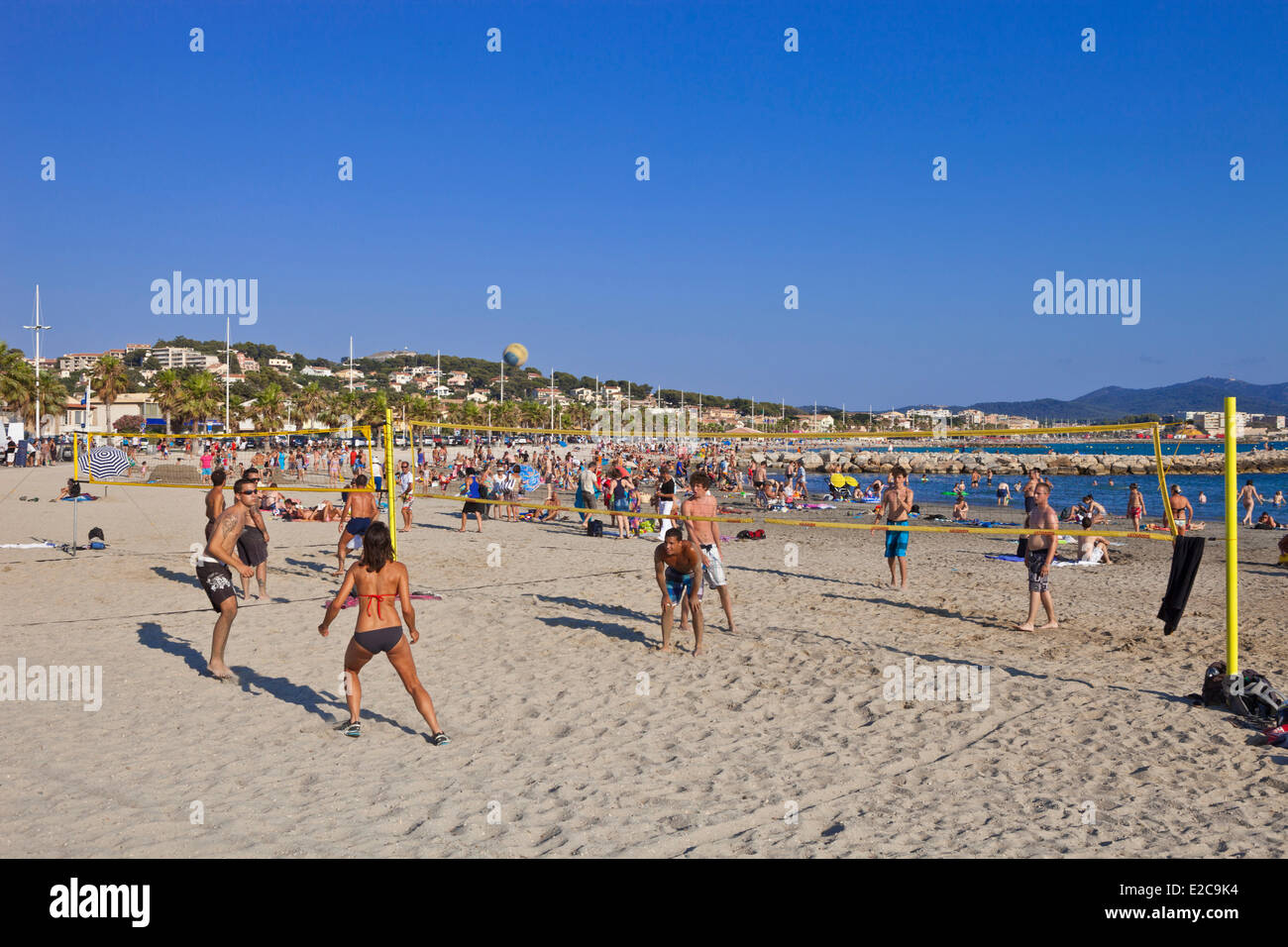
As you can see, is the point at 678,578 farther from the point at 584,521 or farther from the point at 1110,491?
the point at 1110,491

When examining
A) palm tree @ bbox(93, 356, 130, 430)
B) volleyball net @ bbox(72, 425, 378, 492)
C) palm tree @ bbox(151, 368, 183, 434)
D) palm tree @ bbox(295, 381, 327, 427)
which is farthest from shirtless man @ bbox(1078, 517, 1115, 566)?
palm tree @ bbox(295, 381, 327, 427)

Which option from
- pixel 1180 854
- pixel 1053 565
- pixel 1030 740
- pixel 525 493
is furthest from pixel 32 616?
pixel 525 493

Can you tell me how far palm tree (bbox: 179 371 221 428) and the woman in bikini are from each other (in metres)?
66.5

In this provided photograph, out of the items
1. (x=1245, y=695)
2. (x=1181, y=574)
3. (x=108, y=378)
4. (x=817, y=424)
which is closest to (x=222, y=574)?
(x=1181, y=574)

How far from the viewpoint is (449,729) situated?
588 cm

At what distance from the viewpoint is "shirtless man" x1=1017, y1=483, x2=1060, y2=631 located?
28.0ft

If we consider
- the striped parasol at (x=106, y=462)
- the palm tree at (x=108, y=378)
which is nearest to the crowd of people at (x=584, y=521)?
the striped parasol at (x=106, y=462)

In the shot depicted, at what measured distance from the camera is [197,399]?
215 ft

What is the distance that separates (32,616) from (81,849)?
6359 mm

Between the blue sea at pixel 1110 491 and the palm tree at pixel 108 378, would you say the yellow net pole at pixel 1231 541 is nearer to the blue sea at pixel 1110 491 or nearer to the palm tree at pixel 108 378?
the blue sea at pixel 1110 491

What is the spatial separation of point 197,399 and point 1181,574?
7025cm

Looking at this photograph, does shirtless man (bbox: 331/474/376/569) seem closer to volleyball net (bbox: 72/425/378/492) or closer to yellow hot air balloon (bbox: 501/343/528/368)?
volleyball net (bbox: 72/425/378/492)

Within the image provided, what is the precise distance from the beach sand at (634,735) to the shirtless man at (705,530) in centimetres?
55
